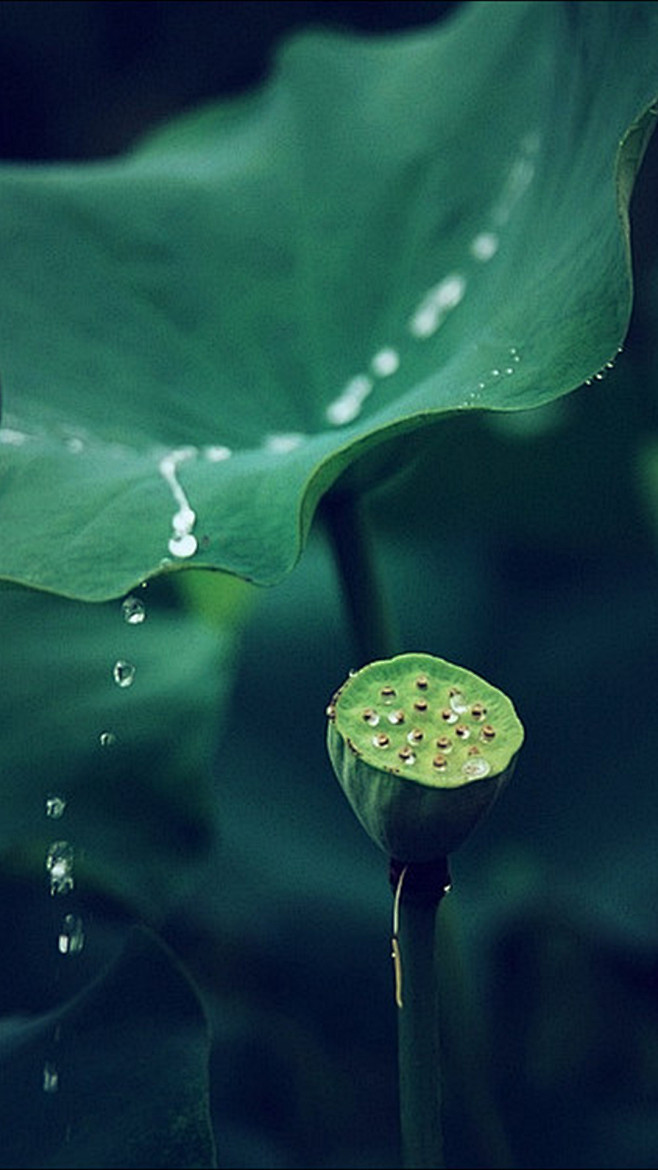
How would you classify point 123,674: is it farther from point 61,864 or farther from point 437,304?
point 437,304

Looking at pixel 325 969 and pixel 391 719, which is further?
pixel 325 969

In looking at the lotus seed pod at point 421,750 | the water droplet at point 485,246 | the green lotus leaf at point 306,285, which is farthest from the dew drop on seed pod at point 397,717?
the water droplet at point 485,246

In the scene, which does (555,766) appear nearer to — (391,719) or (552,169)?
(552,169)

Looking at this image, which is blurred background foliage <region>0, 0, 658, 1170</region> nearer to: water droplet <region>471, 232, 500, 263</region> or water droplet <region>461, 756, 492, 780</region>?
water droplet <region>471, 232, 500, 263</region>

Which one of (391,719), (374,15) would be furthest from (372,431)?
(374,15)

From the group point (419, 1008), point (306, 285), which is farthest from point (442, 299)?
point (419, 1008)

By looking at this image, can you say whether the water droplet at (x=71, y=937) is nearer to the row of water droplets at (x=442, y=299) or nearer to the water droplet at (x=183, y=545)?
the water droplet at (x=183, y=545)

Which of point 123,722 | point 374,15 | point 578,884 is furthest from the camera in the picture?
point 374,15

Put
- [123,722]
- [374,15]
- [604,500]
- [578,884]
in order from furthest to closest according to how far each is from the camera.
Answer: [374,15] < [604,500] < [578,884] < [123,722]
